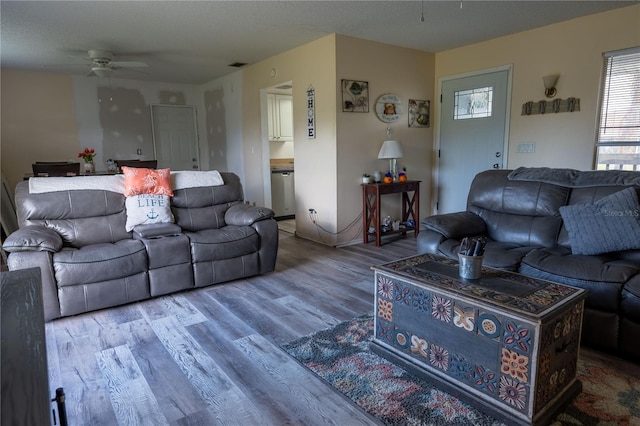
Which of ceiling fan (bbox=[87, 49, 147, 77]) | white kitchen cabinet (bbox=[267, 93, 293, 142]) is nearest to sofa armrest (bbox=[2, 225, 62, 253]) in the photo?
ceiling fan (bbox=[87, 49, 147, 77])

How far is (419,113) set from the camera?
17.6 ft

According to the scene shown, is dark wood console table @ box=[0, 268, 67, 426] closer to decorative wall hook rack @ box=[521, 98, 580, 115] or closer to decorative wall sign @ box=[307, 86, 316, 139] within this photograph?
decorative wall sign @ box=[307, 86, 316, 139]

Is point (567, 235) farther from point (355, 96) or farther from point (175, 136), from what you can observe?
point (175, 136)

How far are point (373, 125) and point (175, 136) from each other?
4.47 meters

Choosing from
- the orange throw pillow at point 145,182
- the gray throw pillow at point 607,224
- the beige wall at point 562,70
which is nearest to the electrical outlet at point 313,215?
the orange throw pillow at point 145,182

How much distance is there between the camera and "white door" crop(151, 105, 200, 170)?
7.43 meters

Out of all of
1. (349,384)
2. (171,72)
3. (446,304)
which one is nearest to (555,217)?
(446,304)

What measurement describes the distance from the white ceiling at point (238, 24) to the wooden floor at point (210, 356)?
252 cm

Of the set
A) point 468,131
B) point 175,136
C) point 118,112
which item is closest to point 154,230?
point 468,131

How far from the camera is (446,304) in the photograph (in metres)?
1.83

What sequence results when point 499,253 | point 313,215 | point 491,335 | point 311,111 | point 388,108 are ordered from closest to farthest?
point 491,335, point 499,253, point 311,111, point 388,108, point 313,215

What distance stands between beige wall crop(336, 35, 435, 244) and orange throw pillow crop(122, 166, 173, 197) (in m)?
1.97

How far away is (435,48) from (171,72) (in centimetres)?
420

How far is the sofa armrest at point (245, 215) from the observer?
3662mm
